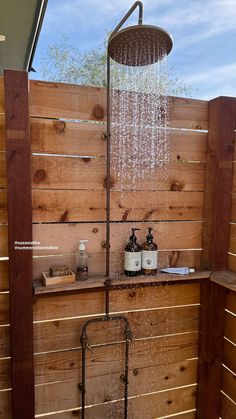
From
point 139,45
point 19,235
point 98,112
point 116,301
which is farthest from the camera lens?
point 116,301

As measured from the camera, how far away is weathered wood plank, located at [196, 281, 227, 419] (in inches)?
52.9

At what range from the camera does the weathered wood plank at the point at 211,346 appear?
1.34 m

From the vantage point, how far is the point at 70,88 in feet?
3.67

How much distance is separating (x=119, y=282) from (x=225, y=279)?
0.45 metres

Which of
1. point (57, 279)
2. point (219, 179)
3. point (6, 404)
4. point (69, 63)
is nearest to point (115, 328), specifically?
point (57, 279)

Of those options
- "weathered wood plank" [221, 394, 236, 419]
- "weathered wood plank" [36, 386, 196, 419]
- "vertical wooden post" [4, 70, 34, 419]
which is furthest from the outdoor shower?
"weathered wood plank" [221, 394, 236, 419]

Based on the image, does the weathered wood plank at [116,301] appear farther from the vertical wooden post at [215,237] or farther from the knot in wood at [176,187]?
the knot in wood at [176,187]

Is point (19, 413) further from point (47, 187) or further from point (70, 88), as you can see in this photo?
point (70, 88)

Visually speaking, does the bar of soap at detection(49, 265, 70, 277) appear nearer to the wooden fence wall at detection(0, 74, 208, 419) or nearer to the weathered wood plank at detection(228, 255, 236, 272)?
the wooden fence wall at detection(0, 74, 208, 419)

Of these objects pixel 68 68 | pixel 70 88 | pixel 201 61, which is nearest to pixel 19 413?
pixel 70 88

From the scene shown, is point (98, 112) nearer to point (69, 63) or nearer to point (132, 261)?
point (132, 261)

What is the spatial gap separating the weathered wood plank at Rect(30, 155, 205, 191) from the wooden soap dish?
0.34 m

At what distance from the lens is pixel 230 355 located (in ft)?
4.41

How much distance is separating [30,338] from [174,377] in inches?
29.7
